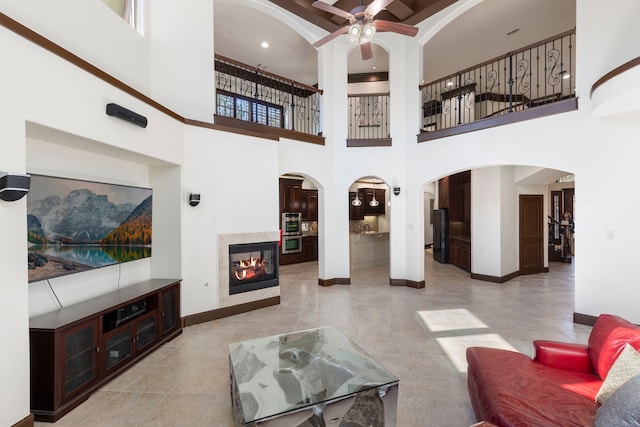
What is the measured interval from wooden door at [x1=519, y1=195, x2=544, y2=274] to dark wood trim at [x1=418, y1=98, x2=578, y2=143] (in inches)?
120

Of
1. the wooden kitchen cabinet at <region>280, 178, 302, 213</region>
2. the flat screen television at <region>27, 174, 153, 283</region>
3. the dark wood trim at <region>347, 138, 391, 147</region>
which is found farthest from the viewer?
the wooden kitchen cabinet at <region>280, 178, 302, 213</region>

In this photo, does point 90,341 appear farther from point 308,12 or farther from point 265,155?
point 308,12

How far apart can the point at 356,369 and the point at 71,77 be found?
3.35 m

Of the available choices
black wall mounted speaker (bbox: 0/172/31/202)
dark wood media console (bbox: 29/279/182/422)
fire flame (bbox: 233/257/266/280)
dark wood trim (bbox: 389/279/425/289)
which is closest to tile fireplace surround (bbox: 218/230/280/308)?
fire flame (bbox: 233/257/266/280)

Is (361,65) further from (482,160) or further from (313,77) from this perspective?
(482,160)

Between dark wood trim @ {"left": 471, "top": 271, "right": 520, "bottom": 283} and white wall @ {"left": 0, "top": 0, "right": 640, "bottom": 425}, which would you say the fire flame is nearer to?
white wall @ {"left": 0, "top": 0, "right": 640, "bottom": 425}

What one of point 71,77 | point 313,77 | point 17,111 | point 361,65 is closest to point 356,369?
point 17,111

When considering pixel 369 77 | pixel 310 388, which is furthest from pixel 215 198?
pixel 369 77

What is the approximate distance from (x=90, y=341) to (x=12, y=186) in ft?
5.02

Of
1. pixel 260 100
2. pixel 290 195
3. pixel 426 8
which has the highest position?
pixel 426 8

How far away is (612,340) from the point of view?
7.09ft

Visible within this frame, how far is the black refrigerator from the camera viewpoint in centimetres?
949

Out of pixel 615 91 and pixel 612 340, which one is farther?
pixel 615 91

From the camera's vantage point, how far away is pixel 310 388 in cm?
216
